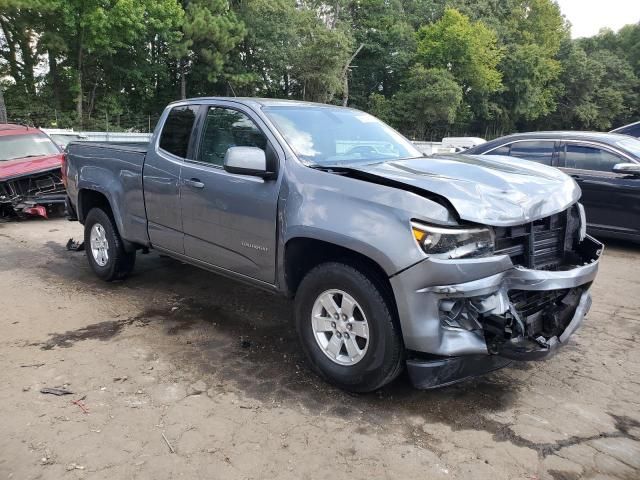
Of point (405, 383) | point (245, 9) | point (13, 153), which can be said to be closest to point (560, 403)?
point (405, 383)

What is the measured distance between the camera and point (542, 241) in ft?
10.8

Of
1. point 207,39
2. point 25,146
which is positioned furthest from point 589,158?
point 207,39

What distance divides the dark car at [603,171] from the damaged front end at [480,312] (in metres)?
4.71

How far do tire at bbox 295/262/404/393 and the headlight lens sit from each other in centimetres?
42

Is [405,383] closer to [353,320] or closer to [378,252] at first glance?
[353,320]

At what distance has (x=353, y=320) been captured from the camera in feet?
10.5

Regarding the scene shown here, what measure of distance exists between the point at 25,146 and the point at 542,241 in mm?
10342

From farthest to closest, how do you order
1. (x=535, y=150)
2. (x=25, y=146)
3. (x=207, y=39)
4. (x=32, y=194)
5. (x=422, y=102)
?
(x=422, y=102) → (x=207, y=39) → (x=25, y=146) → (x=32, y=194) → (x=535, y=150)

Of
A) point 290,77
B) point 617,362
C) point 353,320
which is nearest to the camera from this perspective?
point 353,320

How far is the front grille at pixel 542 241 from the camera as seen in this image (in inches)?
119

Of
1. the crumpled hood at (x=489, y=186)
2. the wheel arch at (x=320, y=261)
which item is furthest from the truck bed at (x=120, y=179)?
the crumpled hood at (x=489, y=186)

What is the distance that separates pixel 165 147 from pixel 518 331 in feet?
11.4

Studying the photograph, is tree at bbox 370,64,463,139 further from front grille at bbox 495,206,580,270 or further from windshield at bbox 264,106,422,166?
front grille at bbox 495,206,580,270

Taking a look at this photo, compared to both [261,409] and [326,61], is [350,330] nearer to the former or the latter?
[261,409]
